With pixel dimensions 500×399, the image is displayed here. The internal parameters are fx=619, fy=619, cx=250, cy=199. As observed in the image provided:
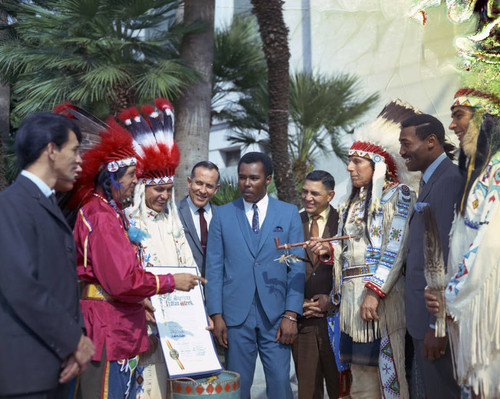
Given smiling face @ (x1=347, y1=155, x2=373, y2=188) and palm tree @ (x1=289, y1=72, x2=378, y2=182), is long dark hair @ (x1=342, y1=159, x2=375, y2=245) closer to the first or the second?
smiling face @ (x1=347, y1=155, x2=373, y2=188)

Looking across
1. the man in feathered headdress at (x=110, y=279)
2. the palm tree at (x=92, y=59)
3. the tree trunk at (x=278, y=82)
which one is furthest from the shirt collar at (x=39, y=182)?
the tree trunk at (x=278, y=82)

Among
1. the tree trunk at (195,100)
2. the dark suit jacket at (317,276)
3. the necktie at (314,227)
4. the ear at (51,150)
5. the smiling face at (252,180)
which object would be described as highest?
the tree trunk at (195,100)

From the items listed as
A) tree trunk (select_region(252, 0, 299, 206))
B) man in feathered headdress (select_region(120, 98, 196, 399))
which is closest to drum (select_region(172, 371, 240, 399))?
man in feathered headdress (select_region(120, 98, 196, 399))

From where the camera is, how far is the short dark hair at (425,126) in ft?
13.4

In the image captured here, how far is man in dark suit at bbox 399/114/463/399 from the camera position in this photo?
3293 millimetres

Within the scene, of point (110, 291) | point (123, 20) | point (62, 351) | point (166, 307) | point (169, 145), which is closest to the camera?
point (62, 351)

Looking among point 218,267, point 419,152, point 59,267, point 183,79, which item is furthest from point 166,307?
point 183,79

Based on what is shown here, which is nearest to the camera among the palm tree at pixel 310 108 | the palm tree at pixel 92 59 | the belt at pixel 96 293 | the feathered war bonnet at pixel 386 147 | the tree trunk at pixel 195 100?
the belt at pixel 96 293

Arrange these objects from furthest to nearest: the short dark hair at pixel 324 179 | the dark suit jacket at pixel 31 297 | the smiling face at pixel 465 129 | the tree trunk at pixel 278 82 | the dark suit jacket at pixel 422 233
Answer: the tree trunk at pixel 278 82 < the short dark hair at pixel 324 179 < the dark suit jacket at pixel 422 233 < the smiling face at pixel 465 129 < the dark suit jacket at pixel 31 297

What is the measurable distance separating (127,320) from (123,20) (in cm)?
596

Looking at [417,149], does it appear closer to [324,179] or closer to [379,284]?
[379,284]

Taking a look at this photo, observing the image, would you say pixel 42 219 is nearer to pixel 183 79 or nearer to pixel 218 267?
pixel 218 267

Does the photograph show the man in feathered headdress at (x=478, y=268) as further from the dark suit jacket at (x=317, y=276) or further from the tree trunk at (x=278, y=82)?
the tree trunk at (x=278, y=82)

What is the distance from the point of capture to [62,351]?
104 inches
